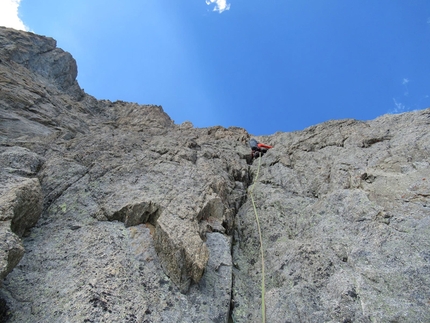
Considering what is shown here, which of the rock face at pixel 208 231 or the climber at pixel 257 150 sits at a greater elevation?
the climber at pixel 257 150

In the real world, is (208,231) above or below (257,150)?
below

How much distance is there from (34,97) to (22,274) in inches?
525

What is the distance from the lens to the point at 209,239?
7031 millimetres

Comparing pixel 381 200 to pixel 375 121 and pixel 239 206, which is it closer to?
pixel 239 206

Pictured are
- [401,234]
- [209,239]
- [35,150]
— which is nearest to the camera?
[401,234]

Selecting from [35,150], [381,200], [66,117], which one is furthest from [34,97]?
[381,200]

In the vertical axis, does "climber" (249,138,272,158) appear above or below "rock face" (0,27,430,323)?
above

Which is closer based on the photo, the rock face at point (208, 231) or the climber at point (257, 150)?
the rock face at point (208, 231)

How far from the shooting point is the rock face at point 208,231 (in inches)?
197

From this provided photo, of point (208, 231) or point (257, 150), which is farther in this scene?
point (257, 150)

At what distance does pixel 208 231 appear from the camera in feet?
23.9

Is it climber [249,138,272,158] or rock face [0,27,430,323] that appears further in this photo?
climber [249,138,272,158]

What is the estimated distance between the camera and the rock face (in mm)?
5012

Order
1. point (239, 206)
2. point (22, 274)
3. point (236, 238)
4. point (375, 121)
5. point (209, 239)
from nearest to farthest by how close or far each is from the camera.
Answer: point (22, 274), point (209, 239), point (236, 238), point (239, 206), point (375, 121)
